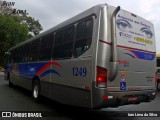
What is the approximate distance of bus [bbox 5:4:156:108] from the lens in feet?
22.8

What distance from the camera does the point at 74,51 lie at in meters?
8.00

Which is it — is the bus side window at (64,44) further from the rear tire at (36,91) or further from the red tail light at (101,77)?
the rear tire at (36,91)

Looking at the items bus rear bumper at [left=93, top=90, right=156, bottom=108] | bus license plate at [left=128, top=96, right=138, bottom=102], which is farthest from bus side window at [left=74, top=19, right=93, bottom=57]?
bus license plate at [left=128, top=96, right=138, bottom=102]

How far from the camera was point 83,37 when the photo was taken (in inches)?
299

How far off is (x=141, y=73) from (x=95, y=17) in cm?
224

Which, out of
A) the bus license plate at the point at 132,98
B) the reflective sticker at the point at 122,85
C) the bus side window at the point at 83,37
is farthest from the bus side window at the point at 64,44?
the bus license plate at the point at 132,98

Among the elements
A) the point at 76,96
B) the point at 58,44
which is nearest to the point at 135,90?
the point at 76,96

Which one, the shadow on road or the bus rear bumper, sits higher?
the bus rear bumper

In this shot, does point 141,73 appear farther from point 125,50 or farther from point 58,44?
point 58,44

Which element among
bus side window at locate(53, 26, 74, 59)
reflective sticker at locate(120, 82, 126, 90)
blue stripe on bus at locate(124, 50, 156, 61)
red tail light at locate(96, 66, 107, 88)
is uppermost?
bus side window at locate(53, 26, 74, 59)

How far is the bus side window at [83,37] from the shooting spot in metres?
7.34

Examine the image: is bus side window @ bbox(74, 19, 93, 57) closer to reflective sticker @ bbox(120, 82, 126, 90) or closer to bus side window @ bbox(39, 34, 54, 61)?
reflective sticker @ bbox(120, 82, 126, 90)

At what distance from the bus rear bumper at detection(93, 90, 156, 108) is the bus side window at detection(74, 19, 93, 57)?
1.46m

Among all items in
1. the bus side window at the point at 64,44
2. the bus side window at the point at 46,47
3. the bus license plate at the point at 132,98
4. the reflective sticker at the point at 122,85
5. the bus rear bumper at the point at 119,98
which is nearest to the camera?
the bus rear bumper at the point at 119,98
